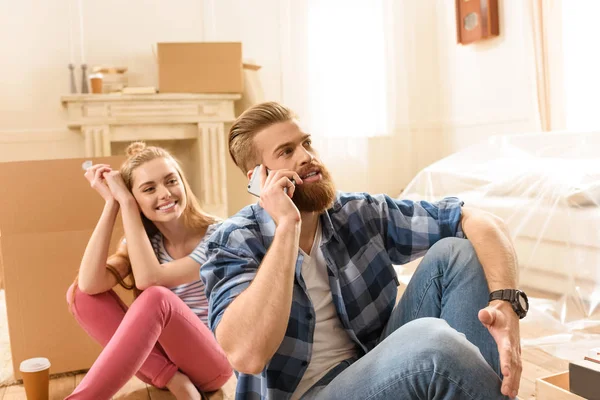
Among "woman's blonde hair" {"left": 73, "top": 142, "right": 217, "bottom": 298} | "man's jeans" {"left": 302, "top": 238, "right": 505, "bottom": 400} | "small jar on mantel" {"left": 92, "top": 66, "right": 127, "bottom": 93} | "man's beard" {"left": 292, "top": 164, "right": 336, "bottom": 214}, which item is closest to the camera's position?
"man's jeans" {"left": 302, "top": 238, "right": 505, "bottom": 400}

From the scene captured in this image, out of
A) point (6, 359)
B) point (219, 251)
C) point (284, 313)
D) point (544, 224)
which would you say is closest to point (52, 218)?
point (6, 359)

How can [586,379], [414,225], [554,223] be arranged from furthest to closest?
[554,223] → [414,225] → [586,379]

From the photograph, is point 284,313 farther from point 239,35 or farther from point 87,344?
point 239,35

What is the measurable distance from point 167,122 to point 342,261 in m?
3.08

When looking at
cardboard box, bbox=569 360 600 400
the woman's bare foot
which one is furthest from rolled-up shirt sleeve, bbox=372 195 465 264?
the woman's bare foot

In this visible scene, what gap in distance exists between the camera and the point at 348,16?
4.69 meters

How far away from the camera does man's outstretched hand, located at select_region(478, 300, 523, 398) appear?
0.92m

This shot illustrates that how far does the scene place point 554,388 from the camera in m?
1.16

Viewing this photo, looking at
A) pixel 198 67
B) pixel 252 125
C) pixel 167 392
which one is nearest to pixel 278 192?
pixel 252 125

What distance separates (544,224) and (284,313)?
1716mm

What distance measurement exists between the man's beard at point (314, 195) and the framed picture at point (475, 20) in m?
3.38

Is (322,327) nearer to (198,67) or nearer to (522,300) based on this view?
(522,300)

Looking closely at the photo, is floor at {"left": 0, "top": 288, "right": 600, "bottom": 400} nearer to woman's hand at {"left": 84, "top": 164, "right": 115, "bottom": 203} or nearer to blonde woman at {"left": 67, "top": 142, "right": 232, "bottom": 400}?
blonde woman at {"left": 67, "top": 142, "right": 232, "bottom": 400}

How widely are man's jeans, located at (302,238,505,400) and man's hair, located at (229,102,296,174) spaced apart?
454 mm
